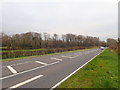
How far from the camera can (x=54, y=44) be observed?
2266 inches

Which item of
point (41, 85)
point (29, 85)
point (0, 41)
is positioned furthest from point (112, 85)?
point (0, 41)

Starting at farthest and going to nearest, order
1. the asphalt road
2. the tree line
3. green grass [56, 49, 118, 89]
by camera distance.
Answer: the tree line, the asphalt road, green grass [56, 49, 118, 89]

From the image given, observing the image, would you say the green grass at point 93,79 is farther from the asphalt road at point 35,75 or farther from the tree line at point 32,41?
the tree line at point 32,41

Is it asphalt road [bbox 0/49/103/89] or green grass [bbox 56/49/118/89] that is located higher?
green grass [bbox 56/49/118/89]

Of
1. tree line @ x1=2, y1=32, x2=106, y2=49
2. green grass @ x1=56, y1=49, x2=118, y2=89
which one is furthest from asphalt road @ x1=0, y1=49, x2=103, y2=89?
tree line @ x1=2, y1=32, x2=106, y2=49

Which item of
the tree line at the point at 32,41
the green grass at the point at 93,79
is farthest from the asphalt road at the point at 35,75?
the tree line at the point at 32,41

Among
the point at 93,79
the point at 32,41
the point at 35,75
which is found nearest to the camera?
the point at 93,79

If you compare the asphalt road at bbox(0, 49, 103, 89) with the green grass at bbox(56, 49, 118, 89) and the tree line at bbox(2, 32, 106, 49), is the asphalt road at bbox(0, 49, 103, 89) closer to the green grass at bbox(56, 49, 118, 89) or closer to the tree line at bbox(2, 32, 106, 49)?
the green grass at bbox(56, 49, 118, 89)

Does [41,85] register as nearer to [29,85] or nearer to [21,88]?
[29,85]

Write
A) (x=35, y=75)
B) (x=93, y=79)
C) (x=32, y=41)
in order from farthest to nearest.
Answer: (x=32, y=41) < (x=35, y=75) < (x=93, y=79)

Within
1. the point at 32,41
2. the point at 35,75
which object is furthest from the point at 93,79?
the point at 32,41

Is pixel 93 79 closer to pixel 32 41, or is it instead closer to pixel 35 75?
pixel 35 75

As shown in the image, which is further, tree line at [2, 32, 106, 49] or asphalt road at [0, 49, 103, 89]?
tree line at [2, 32, 106, 49]

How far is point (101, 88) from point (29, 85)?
10.9ft
